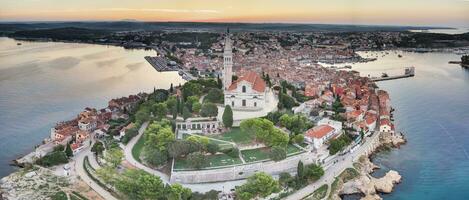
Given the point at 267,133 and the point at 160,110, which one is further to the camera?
the point at 160,110

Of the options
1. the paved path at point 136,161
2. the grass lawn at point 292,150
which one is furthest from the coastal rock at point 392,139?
the paved path at point 136,161

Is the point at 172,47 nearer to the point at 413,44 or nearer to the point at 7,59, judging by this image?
the point at 7,59

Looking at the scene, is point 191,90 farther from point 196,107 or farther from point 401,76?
point 401,76

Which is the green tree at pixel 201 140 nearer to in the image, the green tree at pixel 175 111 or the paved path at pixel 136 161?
the paved path at pixel 136 161

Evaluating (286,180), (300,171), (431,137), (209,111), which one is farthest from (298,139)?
(431,137)

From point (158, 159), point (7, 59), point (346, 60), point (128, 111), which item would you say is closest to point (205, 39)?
point (346, 60)

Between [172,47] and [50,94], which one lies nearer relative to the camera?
[50,94]
